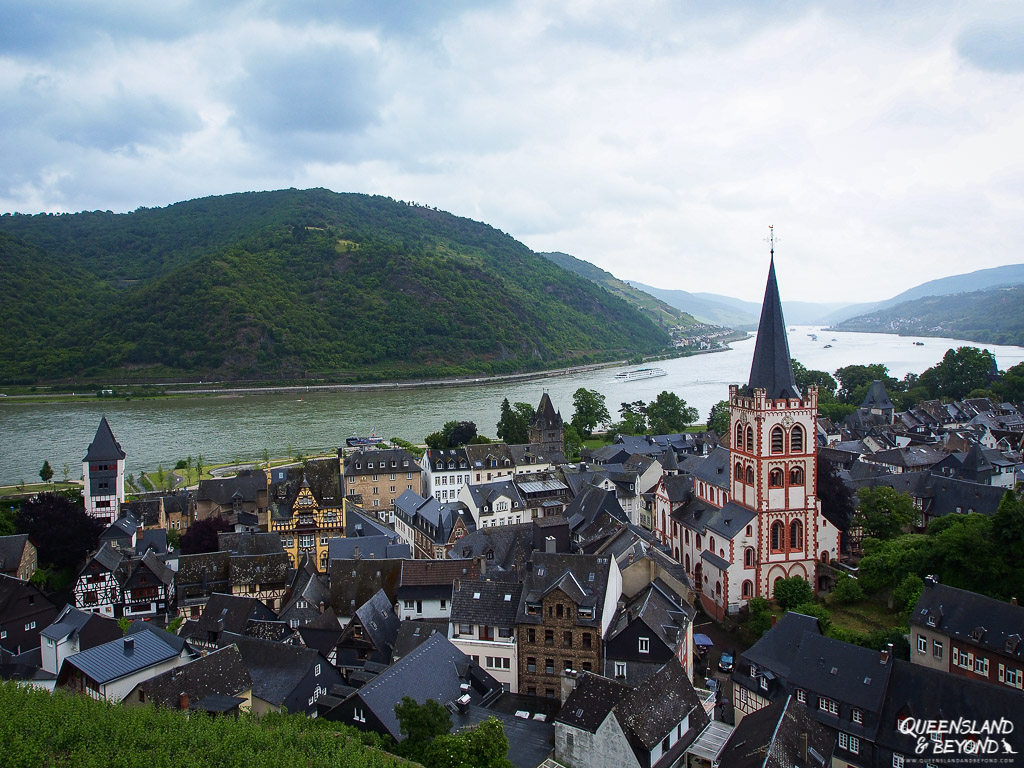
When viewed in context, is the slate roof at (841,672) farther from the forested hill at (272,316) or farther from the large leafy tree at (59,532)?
the forested hill at (272,316)

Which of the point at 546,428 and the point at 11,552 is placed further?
the point at 546,428

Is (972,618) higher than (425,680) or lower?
higher

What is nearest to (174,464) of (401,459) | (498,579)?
(401,459)

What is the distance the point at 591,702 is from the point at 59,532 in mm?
29994

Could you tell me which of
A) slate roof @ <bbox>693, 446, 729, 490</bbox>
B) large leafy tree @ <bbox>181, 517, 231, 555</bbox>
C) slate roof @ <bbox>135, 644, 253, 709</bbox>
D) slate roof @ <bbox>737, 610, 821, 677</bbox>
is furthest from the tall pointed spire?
large leafy tree @ <bbox>181, 517, 231, 555</bbox>

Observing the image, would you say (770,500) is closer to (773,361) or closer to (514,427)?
(773,361)

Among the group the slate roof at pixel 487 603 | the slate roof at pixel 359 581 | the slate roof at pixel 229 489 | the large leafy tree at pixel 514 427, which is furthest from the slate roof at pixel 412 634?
the large leafy tree at pixel 514 427

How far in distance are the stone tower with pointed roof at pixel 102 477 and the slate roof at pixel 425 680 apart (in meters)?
29.3

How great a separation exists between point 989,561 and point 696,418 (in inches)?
2284

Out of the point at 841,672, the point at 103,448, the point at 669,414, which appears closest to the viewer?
the point at 841,672

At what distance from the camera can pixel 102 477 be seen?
41.7 m

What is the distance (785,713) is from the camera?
1616 centimetres

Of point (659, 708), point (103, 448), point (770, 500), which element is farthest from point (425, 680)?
point (103, 448)

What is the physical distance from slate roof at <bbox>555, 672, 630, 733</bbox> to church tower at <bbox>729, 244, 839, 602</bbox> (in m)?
13.8
